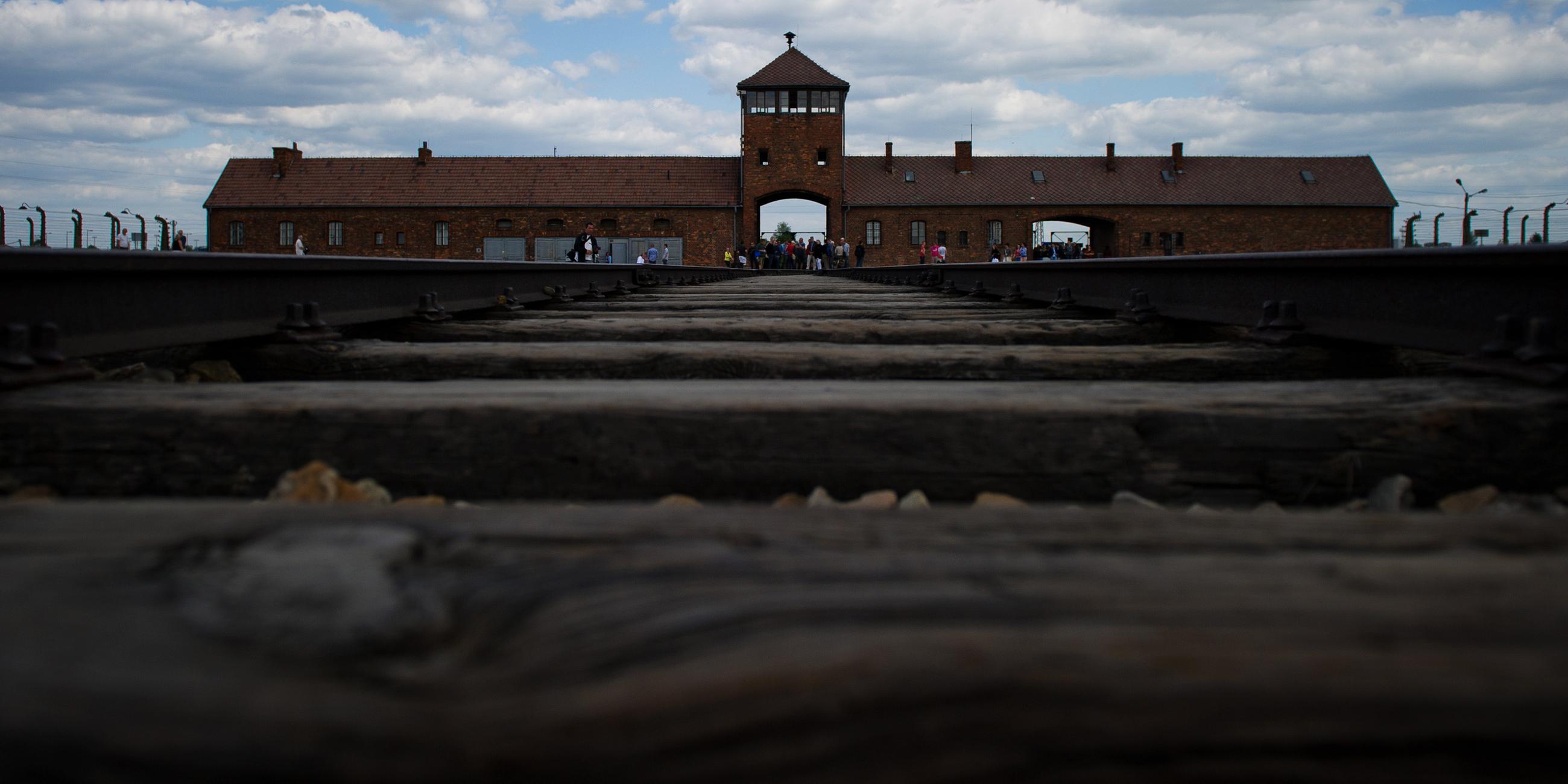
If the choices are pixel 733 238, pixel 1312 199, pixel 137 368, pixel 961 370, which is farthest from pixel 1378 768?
pixel 1312 199

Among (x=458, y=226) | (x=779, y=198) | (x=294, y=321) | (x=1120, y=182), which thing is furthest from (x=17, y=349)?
(x=1120, y=182)

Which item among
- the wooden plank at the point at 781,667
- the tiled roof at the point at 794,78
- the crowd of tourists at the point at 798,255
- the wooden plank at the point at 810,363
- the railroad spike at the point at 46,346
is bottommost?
the wooden plank at the point at 781,667

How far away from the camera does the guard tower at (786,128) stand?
4653 cm

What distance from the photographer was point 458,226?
48.0 meters

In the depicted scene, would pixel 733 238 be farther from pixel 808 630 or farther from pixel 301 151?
pixel 808 630

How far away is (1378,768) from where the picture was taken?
56 cm

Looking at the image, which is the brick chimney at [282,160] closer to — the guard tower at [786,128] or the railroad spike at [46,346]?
the guard tower at [786,128]

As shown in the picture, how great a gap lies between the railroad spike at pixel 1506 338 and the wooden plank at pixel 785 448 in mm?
451

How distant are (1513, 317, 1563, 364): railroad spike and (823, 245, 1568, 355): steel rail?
2cm

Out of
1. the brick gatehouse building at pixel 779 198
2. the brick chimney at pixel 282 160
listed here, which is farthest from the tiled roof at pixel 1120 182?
the brick chimney at pixel 282 160

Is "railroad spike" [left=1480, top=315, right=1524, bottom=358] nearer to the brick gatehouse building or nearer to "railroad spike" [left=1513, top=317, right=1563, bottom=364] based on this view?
"railroad spike" [left=1513, top=317, right=1563, bottom=364]

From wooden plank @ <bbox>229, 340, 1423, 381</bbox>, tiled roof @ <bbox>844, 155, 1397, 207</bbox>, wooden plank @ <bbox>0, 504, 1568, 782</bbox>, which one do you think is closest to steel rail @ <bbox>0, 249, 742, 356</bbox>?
wooden plank @ <bbox>229, 340, 1423, 381</bbox>

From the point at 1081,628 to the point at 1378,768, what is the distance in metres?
0.17

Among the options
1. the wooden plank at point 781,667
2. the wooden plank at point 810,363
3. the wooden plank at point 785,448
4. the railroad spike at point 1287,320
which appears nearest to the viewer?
the wooden plank at point 781,667
